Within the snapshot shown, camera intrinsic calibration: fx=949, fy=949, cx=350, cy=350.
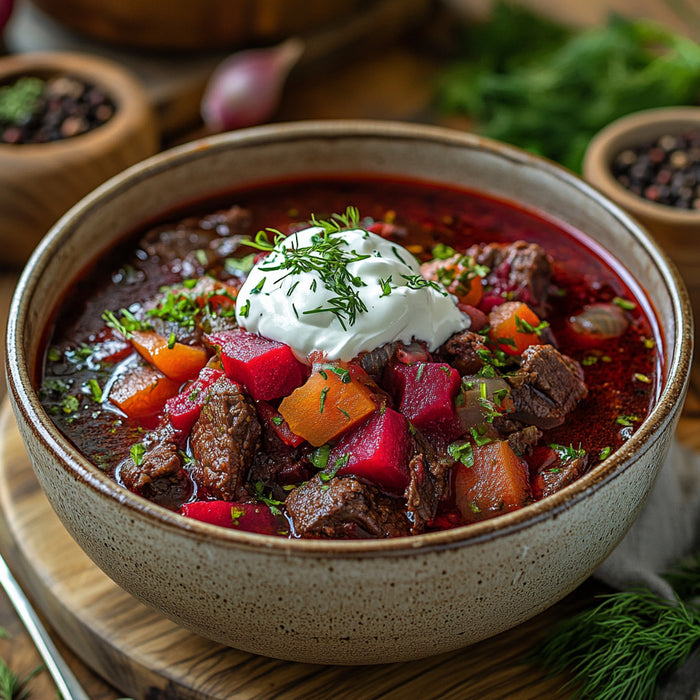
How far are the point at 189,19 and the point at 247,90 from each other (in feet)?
1.92

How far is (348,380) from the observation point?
90.0 inches

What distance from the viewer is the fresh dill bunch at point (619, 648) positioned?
2393 mm

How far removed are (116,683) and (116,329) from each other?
990mm

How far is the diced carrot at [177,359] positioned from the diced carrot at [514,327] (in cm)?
81

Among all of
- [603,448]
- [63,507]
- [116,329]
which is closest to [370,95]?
[116,329]

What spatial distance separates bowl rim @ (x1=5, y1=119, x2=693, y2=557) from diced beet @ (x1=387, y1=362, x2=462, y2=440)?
37cm

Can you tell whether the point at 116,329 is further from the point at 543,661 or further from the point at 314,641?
the point at 543,661

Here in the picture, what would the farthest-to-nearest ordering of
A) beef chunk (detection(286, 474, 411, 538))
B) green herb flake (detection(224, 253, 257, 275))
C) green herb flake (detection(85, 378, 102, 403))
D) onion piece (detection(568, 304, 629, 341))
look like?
green herb flake (detection(224, 253, 257, 275)), onion piece (detection(568, 304, 629, 341)), green herb flake (detection(85, 378, 102, 403)), beef chunk (detection(286, 474, 411, 538))

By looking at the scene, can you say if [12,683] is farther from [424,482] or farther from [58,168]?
[58,168]

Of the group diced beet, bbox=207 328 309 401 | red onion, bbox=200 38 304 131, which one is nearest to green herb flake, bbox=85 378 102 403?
diced beet, bbox=207 328 309 401

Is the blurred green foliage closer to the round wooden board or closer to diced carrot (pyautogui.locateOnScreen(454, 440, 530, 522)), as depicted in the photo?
diced carrot (pyautogui.locateOnScreen(454, 440, 530, 522))

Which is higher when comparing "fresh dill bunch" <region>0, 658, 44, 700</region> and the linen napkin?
the linen napkin

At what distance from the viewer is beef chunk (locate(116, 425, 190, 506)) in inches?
89.6

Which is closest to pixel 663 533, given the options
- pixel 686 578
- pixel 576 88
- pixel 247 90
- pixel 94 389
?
pixel 686 578
